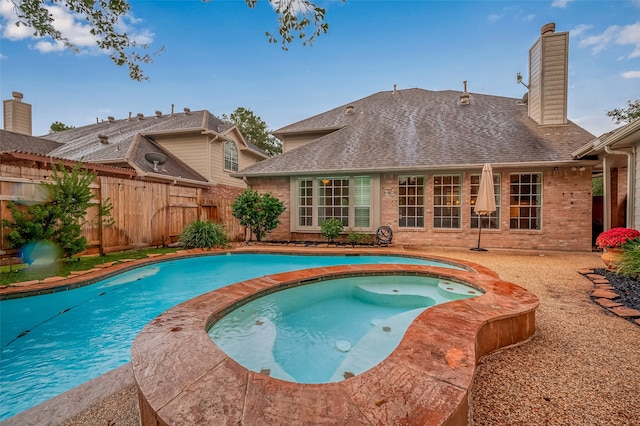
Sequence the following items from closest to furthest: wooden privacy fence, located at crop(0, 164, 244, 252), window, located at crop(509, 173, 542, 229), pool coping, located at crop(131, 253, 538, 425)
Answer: pool coping, located at crop(131, 253, 538, 425) < wooden privacy fence, located at crop(0, 164, 244, 252) < window, located at crop(509, 173, 542, 229)

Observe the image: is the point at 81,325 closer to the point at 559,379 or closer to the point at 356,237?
the point at 559,379

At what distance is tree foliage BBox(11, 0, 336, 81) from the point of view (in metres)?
3.33

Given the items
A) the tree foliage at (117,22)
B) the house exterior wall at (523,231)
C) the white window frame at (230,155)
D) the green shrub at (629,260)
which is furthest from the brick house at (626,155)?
the white window frame at (230,155)

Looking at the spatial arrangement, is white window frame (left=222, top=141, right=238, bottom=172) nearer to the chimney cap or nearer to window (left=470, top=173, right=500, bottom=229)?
window (left=470, top=173, right=500, bottom=229)

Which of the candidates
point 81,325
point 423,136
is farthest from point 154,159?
point 423,136

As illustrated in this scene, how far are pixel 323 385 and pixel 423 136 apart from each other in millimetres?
10643

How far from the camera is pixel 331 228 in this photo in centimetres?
941

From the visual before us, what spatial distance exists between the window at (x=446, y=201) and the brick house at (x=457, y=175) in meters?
0.03

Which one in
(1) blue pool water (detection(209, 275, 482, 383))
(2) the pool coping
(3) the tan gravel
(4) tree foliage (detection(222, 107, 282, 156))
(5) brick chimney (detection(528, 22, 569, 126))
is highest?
Result: (4) tree foliage (detection(222, 107, 282, 156))

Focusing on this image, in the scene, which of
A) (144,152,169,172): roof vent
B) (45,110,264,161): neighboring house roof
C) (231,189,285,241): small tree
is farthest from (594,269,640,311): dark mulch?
(45,110,264,161): neighboring house roof

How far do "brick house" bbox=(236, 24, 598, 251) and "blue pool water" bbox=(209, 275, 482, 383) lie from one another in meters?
4.97

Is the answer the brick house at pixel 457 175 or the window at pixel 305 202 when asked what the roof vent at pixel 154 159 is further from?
the window at pixel 305 202

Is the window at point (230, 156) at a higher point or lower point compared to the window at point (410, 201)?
higher

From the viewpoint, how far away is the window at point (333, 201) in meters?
9.92
